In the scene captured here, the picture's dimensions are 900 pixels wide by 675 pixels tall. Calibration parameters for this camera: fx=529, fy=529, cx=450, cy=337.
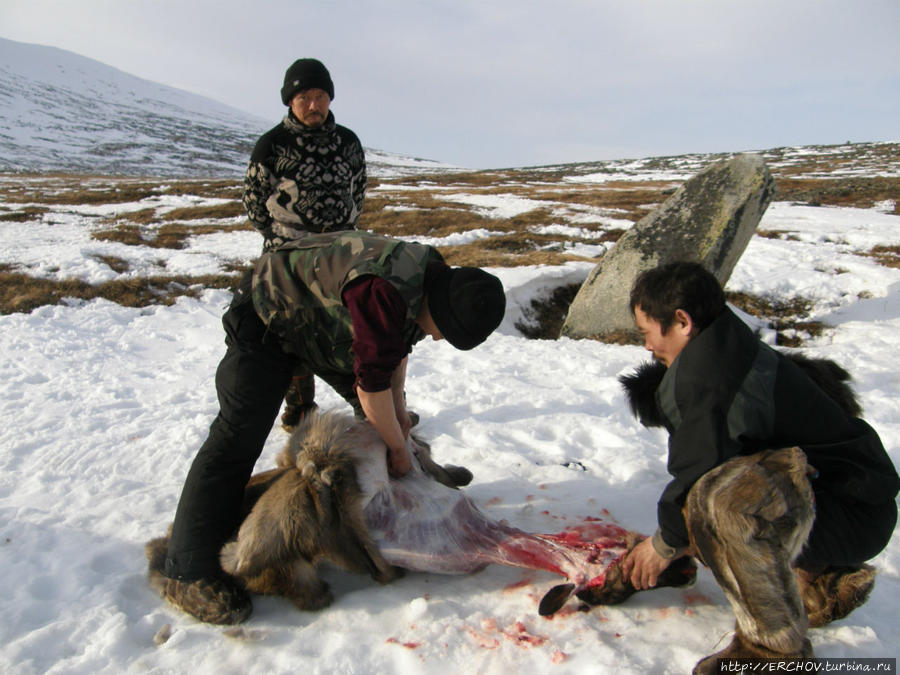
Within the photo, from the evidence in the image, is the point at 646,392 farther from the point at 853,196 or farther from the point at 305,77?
the point at 853,196

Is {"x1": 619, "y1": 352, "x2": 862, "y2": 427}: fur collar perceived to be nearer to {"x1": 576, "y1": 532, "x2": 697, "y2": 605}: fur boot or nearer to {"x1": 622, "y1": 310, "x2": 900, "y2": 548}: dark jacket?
{"x1": 622, "y1": 310, "x2": 900, "y2": 548}: dark jacket

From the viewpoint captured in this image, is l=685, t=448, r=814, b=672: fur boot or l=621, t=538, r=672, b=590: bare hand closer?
l=685, t=448, r=814, b=672: fur boot

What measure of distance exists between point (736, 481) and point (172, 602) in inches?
89.6

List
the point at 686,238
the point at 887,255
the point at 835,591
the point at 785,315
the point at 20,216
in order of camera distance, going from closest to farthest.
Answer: the point at 835,591 < the point at 686,238 < the point at 785,315 < the point at 887,255 < the point at 20,216

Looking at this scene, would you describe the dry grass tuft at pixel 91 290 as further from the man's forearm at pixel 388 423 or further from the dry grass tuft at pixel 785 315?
the dry grass tuft at pixel 785 315

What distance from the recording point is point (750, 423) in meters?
1.81

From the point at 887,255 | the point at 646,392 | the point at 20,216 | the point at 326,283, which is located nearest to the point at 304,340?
the point at 326,283

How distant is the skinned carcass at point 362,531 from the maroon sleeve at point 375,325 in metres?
0.48

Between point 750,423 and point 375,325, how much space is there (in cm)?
140

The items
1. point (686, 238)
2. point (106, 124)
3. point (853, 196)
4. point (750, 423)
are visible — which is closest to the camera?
point (750, 423)

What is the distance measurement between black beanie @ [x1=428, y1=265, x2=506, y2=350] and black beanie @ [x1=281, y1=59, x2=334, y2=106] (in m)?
1.93

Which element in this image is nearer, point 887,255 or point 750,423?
point 750,423

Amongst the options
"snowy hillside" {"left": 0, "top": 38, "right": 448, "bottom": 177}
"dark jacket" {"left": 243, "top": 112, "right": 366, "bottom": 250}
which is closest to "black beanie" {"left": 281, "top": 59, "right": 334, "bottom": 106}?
"dark jacket" {"left": 243, "top": 112, "right": 366, "bottom": 250}

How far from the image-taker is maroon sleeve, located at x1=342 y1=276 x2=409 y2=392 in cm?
210
